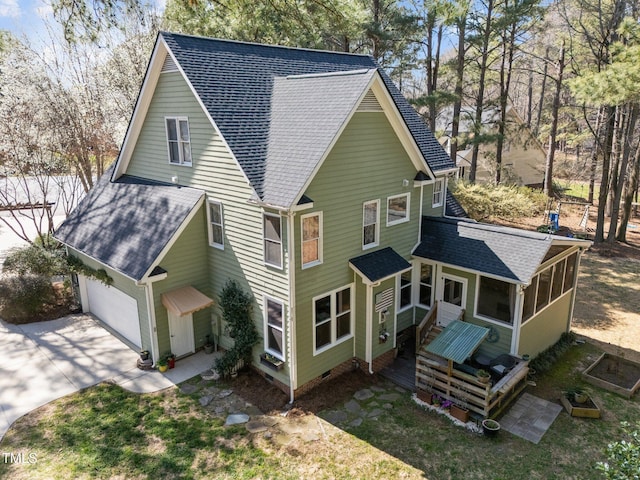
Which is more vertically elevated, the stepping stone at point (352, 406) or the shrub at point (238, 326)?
the shrub at point (238, 326)

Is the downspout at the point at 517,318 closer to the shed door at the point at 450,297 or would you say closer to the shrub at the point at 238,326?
the shed door at the point at 450,297

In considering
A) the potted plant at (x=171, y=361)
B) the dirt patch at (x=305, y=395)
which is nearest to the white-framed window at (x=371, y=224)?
the dirt patch at (x=305, y=395)

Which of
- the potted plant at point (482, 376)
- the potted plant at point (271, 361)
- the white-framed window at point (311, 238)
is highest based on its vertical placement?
the white-framed window at point (311, 238)

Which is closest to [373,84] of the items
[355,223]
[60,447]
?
[355,223]

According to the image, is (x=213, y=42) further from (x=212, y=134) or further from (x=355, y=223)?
(x=355, y=223)

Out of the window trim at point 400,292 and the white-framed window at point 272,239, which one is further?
the window trim at point 400,292

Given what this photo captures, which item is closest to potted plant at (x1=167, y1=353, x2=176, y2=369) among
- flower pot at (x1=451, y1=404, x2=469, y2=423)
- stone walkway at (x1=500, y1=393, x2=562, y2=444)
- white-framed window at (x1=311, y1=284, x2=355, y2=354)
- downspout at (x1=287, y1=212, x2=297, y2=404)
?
downspout at (x1=287, y1=212, x2=297, y2=404)

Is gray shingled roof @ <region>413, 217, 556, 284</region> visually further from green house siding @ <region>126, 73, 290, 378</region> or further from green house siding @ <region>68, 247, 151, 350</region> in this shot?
green house siding @ <region>68, 247, 151, 350</region>
